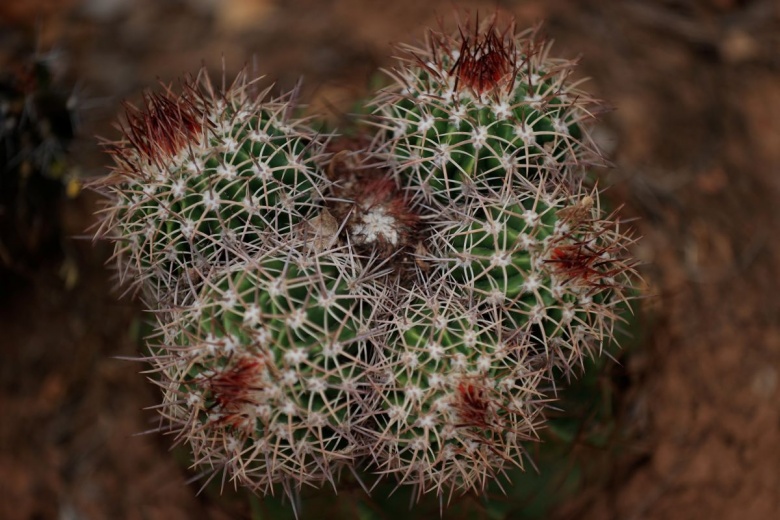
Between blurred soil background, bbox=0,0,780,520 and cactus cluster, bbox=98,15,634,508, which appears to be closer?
cactus cluster, bbox=98,15,634,508

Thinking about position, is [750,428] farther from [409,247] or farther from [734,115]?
[409,247]

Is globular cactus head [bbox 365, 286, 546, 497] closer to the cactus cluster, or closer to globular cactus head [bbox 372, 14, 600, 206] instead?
the cactus cluster

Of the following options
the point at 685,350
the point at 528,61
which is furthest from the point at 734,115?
the point at 528,61

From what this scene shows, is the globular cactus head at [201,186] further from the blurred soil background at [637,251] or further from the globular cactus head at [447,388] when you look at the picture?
the blurred soil background at [637,251]

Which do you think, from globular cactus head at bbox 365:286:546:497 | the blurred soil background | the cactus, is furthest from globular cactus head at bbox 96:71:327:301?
the cactus

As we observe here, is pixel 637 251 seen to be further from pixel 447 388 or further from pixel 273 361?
pixel 273 361

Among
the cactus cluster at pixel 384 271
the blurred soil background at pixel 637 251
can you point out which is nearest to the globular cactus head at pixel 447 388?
the cactus cluster at pixel 384 271

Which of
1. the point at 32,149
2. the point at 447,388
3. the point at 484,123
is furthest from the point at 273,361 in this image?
the point at 32,149
